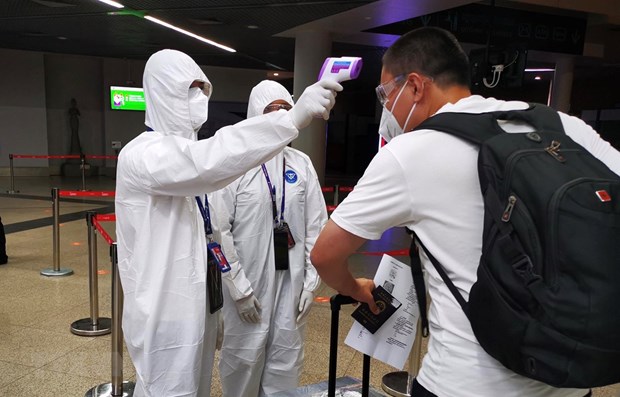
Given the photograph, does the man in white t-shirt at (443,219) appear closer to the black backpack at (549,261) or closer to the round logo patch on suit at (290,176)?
the black backpack at (549,261)

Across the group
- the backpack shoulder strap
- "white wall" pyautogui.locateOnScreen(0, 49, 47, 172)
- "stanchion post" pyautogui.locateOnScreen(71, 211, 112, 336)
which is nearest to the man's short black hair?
the backpack shoulder strap

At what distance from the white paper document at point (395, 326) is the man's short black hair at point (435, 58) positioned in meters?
0.55

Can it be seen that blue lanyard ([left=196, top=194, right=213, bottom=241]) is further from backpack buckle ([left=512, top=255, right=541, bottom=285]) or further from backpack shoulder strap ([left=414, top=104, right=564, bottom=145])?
backpack buckle ([left=512, top=255, right=541, bottom=285])

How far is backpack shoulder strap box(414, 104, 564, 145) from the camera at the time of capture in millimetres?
1000

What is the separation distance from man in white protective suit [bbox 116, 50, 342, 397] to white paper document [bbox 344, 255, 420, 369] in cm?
53

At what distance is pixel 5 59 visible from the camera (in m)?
13.6

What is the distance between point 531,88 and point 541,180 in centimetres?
1883

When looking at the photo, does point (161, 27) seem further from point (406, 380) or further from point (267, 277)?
point (406, 380)

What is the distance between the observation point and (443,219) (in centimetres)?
104

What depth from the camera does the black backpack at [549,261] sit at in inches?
33.3

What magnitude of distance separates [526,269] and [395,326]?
62 centimetres

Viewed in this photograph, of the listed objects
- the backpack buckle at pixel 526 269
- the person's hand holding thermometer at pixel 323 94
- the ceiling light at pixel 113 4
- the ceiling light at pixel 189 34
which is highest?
the ceiling light at pixel 113 4

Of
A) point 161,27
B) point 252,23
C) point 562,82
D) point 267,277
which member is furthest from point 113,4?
point 562,82

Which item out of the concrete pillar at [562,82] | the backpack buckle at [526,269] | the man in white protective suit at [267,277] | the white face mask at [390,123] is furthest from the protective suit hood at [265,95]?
the concrete pillar at [562,82]
